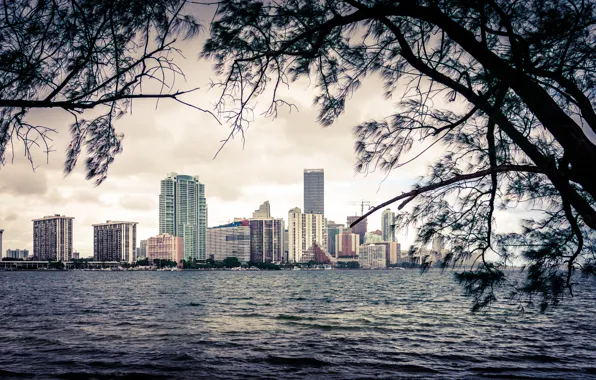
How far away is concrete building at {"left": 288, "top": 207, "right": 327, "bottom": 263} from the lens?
162 meters

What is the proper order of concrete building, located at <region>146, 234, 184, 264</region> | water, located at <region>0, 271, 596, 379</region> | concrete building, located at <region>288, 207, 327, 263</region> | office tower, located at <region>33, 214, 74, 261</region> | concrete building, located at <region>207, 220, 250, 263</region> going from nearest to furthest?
1. water, located at <region>0, 271, 596, 379</region>
2. office tower, located at <region>33, 214, 74, 261</region>
3. concrete building, located at <region>146, 234, 184, 264</region>
4. concrete building, located at <region>207, 220, 250, 263</region>
5. concrete building, located at <region>288, 207, 327, 263</region>

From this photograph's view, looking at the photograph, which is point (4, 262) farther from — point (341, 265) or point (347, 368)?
point (347, 368)

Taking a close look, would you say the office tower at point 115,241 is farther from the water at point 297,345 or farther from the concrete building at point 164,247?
the water at point 297,345

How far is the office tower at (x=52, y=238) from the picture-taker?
14175 cm

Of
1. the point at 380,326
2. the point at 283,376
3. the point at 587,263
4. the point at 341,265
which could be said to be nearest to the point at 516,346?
the point at 380,326

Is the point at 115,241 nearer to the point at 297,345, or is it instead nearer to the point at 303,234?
the point at 303,234

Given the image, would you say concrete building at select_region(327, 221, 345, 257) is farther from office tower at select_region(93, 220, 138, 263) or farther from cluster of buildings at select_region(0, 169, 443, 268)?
office tower at select_region(93, 220, 138, 263)

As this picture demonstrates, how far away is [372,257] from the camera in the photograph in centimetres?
14688

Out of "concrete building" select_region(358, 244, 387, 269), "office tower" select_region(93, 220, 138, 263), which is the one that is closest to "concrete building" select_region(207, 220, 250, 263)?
"office tower" select_region(93, 220, 138, 263)

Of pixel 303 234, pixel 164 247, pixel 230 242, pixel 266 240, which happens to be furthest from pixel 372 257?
pixel 164 247

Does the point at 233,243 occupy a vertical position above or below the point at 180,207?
below

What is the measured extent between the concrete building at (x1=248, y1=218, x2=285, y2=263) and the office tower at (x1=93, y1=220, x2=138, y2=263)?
1384 inches

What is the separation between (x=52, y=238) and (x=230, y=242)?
50096 millimetres

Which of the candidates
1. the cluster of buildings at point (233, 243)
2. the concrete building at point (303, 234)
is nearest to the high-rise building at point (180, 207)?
the cluster of buildings at point (233, 243)
